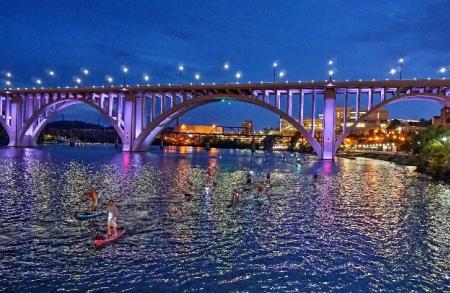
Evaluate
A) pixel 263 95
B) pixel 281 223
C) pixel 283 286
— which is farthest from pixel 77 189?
pixel 263 95

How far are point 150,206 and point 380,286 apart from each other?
645 inches

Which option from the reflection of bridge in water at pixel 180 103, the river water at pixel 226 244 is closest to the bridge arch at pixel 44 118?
the reflection of bridge in water at pixel 180 103

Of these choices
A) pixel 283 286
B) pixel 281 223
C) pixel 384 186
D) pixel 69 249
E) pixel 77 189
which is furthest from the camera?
pixel 384 186

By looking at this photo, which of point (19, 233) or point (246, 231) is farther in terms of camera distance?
point (246, 231)

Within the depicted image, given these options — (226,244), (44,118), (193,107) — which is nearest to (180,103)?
(193,107)

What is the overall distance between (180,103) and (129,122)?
1509 centimetres

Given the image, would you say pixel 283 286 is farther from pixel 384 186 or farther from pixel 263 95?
pixel 263 95

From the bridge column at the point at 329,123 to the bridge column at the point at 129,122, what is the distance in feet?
146

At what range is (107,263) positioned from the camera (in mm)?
16031

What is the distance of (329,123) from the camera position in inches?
3455

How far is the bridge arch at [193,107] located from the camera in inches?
3526

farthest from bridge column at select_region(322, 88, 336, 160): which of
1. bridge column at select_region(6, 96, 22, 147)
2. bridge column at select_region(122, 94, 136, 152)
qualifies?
bridge column at select_region(6, 96, 22, 147)

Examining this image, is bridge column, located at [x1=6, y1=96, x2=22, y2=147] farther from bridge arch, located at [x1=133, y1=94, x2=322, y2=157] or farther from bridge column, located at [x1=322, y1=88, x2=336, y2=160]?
bridge column, located at [x1=322, y1=88, x2=336, y2=160]

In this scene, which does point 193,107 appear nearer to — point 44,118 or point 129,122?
point 129,122
